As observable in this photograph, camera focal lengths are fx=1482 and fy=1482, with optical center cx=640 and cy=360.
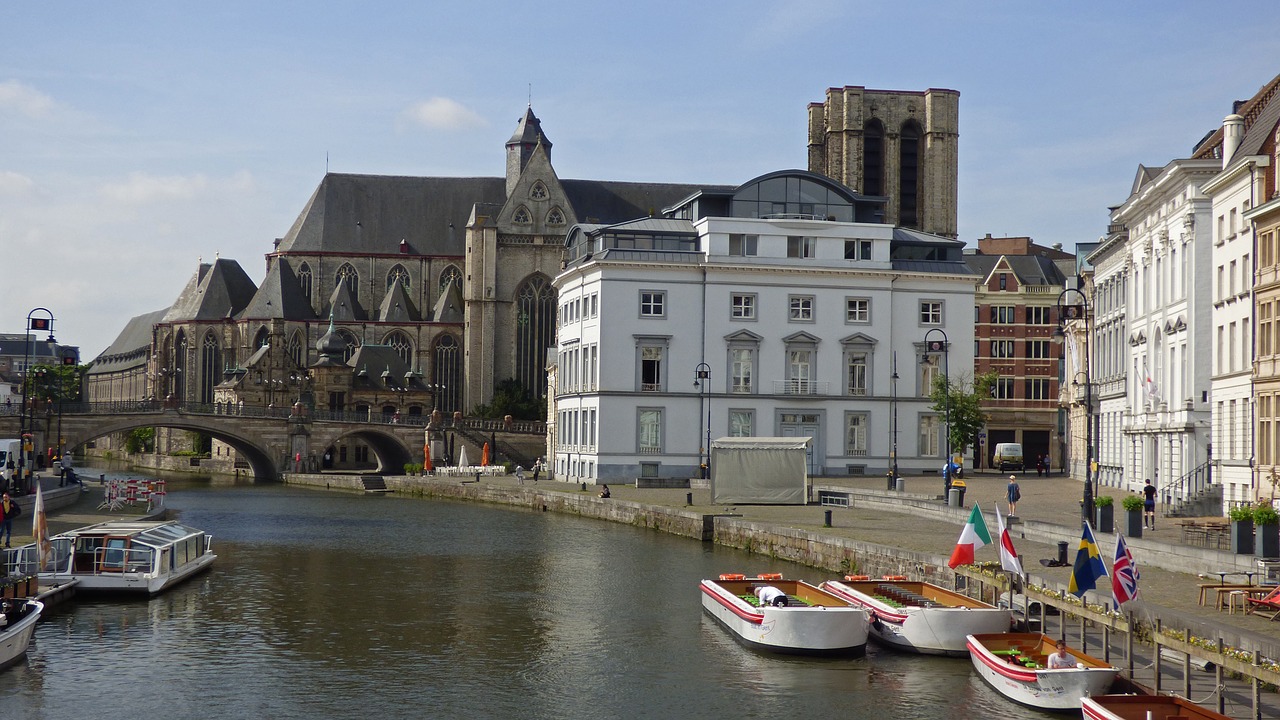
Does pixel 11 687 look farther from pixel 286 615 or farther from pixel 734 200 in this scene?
pixel 734 200

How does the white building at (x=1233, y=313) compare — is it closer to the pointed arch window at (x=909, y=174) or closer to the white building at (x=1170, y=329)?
the white building at (x=1170, y=329)

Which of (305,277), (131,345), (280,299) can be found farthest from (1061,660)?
(131,345)

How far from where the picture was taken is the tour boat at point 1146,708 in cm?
1859

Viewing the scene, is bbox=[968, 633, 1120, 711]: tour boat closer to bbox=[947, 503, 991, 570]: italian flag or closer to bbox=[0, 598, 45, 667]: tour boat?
bbox=[947, 503, 991, 570]: italian flag

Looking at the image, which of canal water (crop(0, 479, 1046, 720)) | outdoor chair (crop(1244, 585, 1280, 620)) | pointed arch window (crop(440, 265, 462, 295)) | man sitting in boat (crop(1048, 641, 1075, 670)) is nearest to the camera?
man sitting in boat (crop(1048, 641, 1075, 670))

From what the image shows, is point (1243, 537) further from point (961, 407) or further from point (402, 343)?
point (402, 343)

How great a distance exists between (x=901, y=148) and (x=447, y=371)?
4431 centimetres

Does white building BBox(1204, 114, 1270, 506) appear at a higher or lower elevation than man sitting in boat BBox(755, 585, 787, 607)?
higher

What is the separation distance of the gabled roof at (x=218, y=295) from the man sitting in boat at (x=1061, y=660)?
395 feet

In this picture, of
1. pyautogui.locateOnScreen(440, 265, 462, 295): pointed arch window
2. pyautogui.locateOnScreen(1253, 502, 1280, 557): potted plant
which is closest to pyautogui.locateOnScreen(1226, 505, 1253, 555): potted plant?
pyautogui.locateOnScreen(1253, 502, 1280, 557): potted plant

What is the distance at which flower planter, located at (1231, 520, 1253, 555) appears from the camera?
2869cm

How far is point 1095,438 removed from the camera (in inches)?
2751

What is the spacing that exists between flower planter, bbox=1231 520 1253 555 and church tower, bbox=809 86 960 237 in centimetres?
8131

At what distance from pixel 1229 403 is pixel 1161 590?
17.5 m
